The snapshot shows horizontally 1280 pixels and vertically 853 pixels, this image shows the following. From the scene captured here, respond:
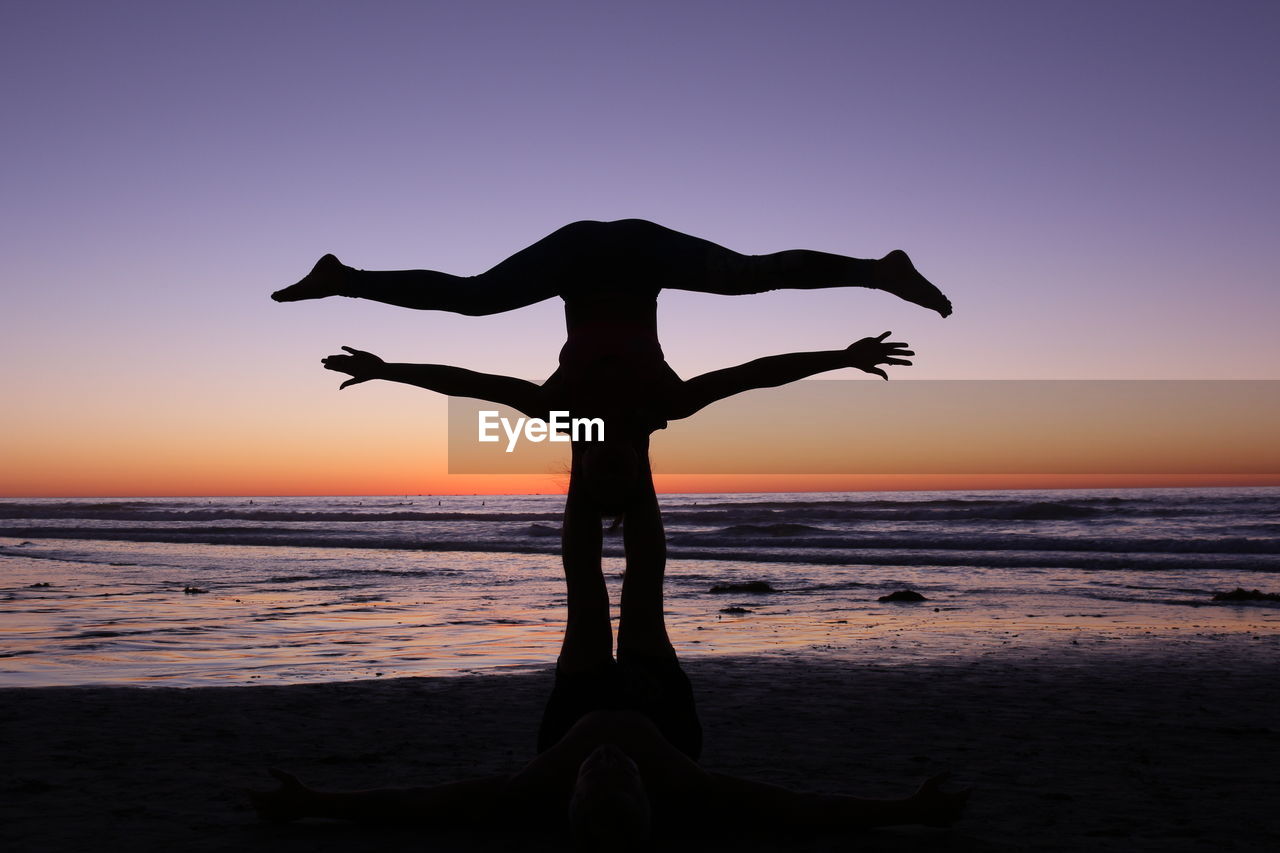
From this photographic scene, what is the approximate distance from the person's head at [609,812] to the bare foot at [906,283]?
7.67ft

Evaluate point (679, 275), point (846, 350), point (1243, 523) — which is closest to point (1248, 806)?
point (846, 350)

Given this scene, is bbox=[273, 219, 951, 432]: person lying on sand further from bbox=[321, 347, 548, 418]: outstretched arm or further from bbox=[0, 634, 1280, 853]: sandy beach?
bbox=[0, 634, 1280, 853]: sandy beach

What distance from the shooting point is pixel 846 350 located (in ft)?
13.2

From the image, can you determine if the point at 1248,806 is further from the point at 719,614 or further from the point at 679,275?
the point at 719,614

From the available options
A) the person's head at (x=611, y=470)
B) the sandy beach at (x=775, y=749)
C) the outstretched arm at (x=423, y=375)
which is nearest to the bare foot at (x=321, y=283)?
the outstretched arm at (x=423, y=375)

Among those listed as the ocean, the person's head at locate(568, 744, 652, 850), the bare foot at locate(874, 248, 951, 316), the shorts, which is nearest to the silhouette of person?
the bare foot at locate(874, 248, 951, 316)

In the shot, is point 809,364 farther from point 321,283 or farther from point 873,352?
point 321,283

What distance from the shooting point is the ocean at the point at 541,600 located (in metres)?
8.67

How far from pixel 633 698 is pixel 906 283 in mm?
2196

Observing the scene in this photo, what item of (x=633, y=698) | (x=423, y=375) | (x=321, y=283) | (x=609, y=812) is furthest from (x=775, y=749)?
(x=321, y=283)

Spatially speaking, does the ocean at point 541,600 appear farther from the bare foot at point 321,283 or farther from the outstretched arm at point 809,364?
the outstretched arm at point 809,364

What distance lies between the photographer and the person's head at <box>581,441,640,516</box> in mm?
3947

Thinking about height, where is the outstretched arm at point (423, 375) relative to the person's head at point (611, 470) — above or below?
above

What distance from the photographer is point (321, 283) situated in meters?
4.09
